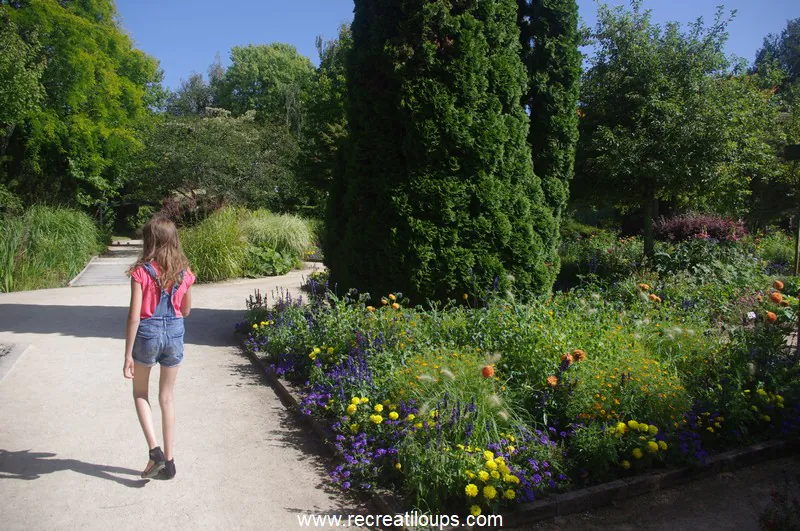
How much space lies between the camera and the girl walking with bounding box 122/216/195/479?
3.60m

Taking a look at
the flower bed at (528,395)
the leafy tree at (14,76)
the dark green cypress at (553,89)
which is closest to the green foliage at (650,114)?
the dark green cypress at (553,89)

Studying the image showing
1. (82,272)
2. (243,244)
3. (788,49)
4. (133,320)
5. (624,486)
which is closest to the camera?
(624,486)

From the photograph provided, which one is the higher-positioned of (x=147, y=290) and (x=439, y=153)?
(x=439, y=153)

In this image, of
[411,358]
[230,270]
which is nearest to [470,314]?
[411,358]

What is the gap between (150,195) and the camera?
2072 cm

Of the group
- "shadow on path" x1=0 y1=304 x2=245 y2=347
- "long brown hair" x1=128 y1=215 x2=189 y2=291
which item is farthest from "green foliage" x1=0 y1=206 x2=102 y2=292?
"long brown hair" x1=128 y1=215 x2=189 y2=291

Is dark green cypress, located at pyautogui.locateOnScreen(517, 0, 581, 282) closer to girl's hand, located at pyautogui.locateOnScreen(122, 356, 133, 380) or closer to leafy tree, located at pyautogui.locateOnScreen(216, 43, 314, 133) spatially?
girl's hand, located at pyautogui.locateOnScreen(122, 356, 133, 380)

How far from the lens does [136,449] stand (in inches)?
161

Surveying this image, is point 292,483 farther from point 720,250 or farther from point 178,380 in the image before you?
point 720,250

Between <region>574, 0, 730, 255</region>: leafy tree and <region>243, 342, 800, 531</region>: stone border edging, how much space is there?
700 centimetres

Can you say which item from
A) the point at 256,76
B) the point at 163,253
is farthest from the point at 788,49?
the point at 163,253

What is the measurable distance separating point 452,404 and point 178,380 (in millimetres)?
3339

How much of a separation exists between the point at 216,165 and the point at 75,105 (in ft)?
21.9

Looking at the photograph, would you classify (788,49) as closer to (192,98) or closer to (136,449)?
(192,98)
